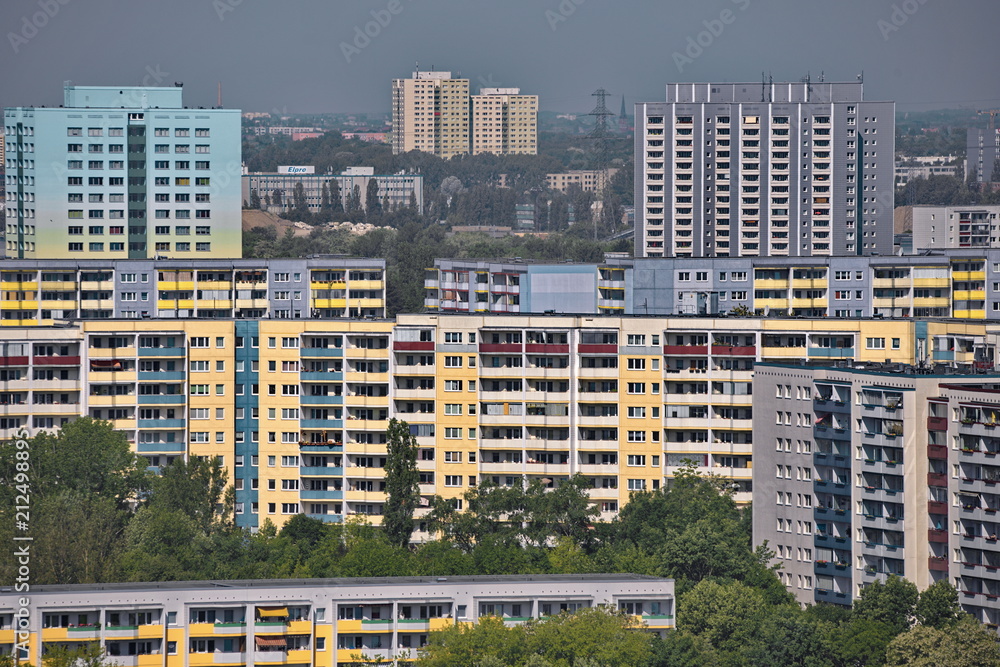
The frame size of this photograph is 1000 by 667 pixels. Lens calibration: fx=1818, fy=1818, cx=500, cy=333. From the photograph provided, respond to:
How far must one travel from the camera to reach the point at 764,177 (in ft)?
372

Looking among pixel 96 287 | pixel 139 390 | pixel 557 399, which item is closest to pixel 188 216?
pixel 96 287

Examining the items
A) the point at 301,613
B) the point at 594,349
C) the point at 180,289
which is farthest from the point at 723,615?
the point at 180,289

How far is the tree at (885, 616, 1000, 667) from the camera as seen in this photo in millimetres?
43375

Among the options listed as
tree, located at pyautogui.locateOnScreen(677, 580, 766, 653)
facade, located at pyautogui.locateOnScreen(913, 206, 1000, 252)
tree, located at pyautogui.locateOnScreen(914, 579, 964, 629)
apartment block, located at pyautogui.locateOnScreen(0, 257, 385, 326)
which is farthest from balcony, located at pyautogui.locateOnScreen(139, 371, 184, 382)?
facade, located at pyautogui.locateOnScreen(913, 206, 1000, 252)

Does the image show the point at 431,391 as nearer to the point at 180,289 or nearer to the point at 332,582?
the point at 332,582

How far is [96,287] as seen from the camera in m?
79.5

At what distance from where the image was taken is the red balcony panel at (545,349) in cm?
6125

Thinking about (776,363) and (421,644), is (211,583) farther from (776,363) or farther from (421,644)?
(776,363)

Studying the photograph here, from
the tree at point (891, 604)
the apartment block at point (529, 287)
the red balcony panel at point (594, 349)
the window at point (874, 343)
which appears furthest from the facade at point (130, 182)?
the tree at point (891, 604)

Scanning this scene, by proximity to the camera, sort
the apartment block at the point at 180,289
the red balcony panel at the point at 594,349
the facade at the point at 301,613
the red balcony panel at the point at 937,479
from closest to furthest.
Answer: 1. the facade at the point at 301,613
2. the red balcony panel at the point at 937,479
3. the red balcony panel at the point at 594,349
4. the apartment block at the point at 180,289

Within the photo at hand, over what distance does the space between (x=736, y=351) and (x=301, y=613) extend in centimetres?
1990

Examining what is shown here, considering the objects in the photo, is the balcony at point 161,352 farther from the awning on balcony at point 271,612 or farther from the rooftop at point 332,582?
the awning on balcony at point 271,612

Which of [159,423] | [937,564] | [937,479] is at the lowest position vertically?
[937,564]

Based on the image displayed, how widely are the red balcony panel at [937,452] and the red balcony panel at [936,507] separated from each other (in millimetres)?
1178
